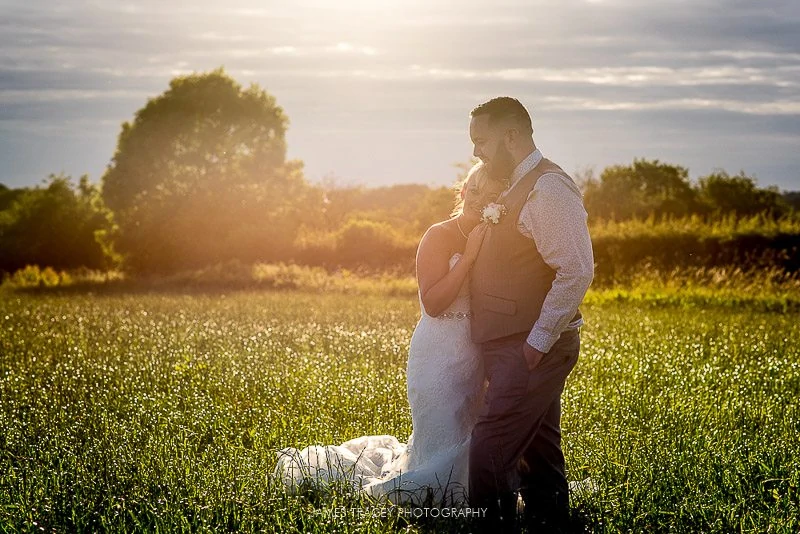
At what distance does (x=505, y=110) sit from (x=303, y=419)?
3509mm

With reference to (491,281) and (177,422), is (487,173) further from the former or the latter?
(177,422)

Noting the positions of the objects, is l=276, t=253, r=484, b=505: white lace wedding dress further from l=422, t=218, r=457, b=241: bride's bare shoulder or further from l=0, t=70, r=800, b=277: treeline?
l=0, t=70, r=800, b=277: treeline

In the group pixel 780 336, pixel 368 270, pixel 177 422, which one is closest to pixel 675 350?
pixel 780 336

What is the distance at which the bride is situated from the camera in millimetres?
4641

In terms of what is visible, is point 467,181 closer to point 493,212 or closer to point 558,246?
point 493,212

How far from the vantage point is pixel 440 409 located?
4906 millimetres

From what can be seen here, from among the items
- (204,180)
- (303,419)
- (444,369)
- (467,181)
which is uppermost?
(204,180)

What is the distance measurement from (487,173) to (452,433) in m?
1.47

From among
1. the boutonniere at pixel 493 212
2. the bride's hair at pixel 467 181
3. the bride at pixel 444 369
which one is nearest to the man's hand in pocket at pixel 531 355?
the bride at pixel 444 369

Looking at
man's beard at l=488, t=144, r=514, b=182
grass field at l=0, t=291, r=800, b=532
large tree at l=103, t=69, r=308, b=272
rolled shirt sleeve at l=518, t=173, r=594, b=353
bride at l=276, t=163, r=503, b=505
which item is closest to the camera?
rolled shirt sleeve at l=518, t=173, r=594, b=353

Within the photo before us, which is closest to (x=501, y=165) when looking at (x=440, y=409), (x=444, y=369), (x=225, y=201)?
(x=444, y=369)

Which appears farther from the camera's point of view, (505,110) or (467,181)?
(467,181)

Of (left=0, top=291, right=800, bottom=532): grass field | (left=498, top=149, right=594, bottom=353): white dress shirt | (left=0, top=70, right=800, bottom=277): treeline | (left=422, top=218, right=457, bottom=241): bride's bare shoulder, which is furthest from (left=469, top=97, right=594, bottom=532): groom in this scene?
(left=0, top=70, right=800, bottom=277): treeline

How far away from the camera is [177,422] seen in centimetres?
708
